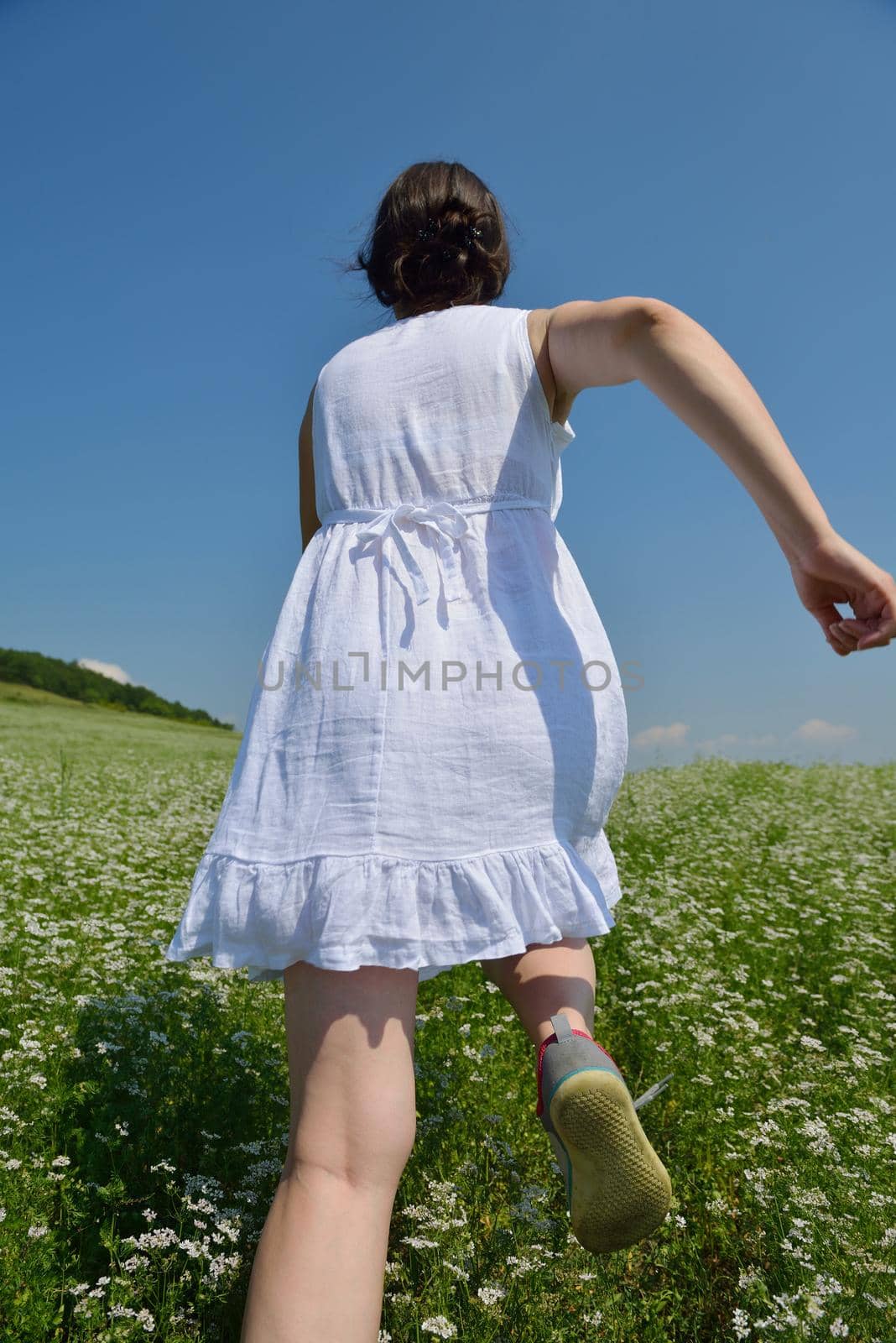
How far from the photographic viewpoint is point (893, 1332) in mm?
2066

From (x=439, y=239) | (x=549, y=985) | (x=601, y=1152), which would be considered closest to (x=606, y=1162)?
(x=601, y=1152)

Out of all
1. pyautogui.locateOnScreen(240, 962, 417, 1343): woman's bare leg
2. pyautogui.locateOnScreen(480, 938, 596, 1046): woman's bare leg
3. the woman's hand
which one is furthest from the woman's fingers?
pyautogui.locateOnScreen(240, 962, 417, 1343): woman's bare leg

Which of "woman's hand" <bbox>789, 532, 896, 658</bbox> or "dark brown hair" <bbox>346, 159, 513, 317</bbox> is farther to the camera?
"dark brown hair" <bbox>346, 159, 513, 317</bbox>

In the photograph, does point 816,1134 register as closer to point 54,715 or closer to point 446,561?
point 446,561

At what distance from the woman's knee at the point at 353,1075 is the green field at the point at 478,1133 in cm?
82

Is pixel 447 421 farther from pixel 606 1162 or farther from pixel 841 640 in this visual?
pixel 606 1162

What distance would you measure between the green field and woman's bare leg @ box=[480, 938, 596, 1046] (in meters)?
0.72

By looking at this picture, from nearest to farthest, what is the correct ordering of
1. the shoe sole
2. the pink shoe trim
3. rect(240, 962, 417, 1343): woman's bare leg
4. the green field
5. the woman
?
rect(240, 962, 417, 1343): woman's bare leg
the woman
the shoe sole
the pink shoe trim
the green field

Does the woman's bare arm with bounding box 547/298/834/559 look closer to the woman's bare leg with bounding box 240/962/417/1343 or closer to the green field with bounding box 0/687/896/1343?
the woman's bare leg with bounding box 240/962/417/1343

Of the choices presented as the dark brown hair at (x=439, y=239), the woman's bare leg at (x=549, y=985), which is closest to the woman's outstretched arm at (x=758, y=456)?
the dark brown hair at (x=439, y=239)

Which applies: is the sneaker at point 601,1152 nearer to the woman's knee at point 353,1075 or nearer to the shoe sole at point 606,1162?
the shoe sole at point 606,1162

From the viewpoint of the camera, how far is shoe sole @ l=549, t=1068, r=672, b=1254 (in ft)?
5.28

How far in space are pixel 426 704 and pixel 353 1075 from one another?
625mm

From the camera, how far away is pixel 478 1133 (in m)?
2.95
